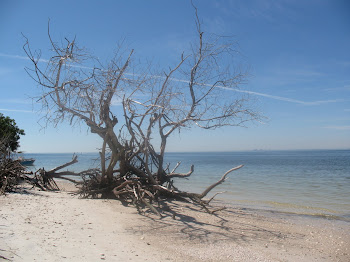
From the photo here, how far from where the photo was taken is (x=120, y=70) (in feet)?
26.6

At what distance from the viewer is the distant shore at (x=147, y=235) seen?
4578mm

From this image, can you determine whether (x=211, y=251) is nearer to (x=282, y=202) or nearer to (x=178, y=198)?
(x=178, y=198)

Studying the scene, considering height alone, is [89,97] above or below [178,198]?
above

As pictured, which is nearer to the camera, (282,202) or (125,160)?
(125,160)

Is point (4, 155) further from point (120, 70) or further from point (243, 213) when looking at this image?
point (243, 213)

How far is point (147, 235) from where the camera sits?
5.81 meters

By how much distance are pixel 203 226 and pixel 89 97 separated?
4.13m

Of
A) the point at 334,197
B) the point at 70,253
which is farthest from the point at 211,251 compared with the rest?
the point at 334,197

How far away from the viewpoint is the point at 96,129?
8.40m

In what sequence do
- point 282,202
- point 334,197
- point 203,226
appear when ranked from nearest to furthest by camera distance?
point 203,226 < point 282,202 < point 334,197

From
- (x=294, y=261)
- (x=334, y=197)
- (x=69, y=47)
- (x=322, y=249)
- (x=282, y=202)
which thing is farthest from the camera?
(x=334, y=197)

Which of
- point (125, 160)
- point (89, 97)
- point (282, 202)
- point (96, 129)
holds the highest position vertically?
point (89, 97)

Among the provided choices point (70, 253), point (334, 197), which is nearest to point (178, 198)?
point (70, 253)

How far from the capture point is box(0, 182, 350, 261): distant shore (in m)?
4.58
